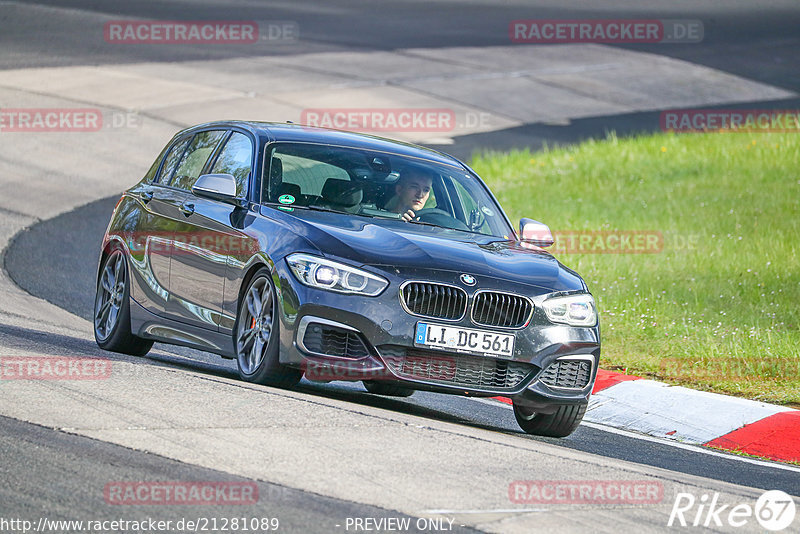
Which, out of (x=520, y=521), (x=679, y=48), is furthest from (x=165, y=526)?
(x=679, y=48)

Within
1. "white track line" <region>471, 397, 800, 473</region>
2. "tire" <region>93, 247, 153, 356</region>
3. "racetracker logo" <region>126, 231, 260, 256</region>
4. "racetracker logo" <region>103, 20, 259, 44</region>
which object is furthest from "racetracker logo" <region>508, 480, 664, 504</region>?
"racetracker logo" <region>103, 20, 259, 44</region>

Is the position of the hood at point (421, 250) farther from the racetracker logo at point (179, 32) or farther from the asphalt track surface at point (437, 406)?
the racetracker logo at point (179, 32)

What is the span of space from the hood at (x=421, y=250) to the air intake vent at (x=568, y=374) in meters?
0.45

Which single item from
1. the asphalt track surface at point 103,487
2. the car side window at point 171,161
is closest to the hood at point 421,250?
the car side window at point 171,161

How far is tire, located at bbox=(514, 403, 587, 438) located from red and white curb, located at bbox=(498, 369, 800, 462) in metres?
1.34

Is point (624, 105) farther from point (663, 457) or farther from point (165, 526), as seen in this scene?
point (165, 526)

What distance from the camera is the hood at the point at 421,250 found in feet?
26.3

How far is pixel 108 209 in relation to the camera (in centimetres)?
1864

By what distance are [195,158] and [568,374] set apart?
3.33 metres

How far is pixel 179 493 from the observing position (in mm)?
5777

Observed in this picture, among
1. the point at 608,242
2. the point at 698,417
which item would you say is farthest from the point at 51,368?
the point at 608,242

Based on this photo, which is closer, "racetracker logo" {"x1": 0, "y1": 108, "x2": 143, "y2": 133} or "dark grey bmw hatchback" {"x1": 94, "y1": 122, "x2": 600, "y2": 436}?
"dark grey bmw hatchback" {"x1": 94, "y1": 122, "x2": 600, "y2": 436}

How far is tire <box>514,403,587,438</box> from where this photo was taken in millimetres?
8617

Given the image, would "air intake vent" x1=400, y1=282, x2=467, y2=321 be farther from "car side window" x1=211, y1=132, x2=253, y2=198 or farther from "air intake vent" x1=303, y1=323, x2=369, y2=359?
"car side window" x1=211, y1=132, x2=253, y2=198
